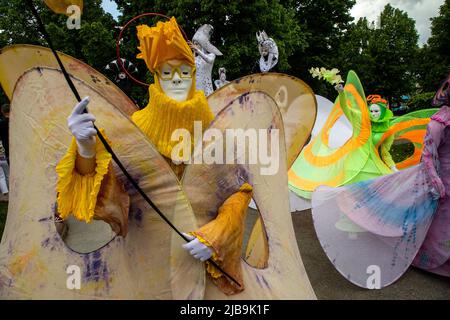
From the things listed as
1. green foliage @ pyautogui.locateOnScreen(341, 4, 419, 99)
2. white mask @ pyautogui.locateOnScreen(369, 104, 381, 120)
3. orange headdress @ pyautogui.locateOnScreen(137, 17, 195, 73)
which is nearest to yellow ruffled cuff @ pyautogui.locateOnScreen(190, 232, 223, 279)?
orange headdress @ pyautogui.locateOnScreen(137, 17, 195, 73)

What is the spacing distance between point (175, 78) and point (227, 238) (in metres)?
0.87

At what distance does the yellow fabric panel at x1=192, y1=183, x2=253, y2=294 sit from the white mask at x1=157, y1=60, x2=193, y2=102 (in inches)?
24.5

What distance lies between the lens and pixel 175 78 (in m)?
1.94

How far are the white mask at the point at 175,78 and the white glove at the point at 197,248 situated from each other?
808 millimetres

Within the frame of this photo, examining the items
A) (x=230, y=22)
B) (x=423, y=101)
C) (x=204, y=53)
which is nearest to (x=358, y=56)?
(x=423, y=101)

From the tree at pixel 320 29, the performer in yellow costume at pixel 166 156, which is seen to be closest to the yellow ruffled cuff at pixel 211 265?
the performer in yellow costume at pixel 166 156

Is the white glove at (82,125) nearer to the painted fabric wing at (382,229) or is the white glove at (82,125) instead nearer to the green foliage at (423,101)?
the painted fabric wing at (382,229)

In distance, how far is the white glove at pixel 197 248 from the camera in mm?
1426

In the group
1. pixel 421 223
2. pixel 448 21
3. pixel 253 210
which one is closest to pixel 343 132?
pixel 253 210

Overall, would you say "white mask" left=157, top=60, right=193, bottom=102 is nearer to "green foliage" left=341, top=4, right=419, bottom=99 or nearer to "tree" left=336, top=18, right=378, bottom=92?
"tree" left=336, top=18, right=378, bottom=92

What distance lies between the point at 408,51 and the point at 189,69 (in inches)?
745

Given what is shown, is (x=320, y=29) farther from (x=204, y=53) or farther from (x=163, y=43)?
(x=163, y=43)

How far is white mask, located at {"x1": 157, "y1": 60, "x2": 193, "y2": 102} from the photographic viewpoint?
6.36 ft
